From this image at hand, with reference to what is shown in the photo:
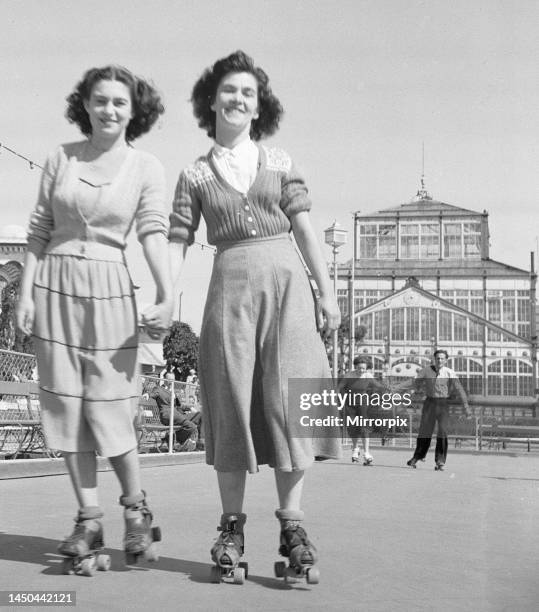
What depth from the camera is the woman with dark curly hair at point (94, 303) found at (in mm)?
3613

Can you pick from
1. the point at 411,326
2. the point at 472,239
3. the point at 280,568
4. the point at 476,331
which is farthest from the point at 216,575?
the point at 472,239

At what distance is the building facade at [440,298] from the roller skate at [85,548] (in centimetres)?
8900

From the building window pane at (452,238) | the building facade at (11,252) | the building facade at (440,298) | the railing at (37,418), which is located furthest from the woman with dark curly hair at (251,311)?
the building window pane at (452,238)

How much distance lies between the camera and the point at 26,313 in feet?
11.9

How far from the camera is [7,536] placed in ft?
14.4

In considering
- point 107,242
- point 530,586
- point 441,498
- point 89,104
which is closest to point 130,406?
point 107,242

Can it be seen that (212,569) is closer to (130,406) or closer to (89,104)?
(130,406)

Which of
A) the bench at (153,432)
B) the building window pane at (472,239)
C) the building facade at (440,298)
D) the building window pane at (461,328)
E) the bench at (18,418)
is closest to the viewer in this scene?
the bench at (18,418)

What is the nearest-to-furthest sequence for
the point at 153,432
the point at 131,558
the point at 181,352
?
the point at 131,558 < the point at 153,432 < the point at 181,352

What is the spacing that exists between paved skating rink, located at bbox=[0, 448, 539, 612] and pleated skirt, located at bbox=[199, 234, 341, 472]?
1.48 feet

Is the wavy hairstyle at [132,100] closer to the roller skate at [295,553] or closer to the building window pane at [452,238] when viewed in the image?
the roller skate at [295,553]

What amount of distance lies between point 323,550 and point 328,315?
106cm

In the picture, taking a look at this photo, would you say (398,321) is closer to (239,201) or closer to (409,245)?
(409,245)

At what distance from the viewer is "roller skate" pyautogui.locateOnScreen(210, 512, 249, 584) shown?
3369 millimetres
